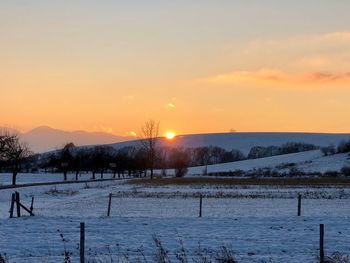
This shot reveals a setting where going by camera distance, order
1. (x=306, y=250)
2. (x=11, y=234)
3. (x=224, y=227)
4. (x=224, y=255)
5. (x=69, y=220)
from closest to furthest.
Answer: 1. (x=224, y=255)
2. (x=306, y=250)
3. (x=11, y=234)
4. (x=224, y=227)
5. (x=69, y=220)

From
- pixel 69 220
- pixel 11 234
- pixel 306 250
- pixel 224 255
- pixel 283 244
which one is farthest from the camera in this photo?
pixel 69 220

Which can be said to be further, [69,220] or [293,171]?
[293,171]

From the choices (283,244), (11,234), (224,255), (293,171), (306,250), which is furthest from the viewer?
(293,171)

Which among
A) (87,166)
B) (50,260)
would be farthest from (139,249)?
(87,166)

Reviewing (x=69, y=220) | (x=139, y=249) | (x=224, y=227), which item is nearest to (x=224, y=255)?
(x=139, y=249)

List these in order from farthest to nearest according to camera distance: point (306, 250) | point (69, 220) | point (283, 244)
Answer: point (69, 220)
point (283, 244)
point (306, 250)

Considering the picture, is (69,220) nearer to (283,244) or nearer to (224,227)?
(224,227)

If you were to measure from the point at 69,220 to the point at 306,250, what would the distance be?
11397 mm

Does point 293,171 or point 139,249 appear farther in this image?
point 293,171

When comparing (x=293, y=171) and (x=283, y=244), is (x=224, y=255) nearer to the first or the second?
(x=283, y=244)

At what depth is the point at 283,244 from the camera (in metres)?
17.1

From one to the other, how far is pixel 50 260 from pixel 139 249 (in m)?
2.80

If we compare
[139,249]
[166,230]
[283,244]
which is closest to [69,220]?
[166,230]

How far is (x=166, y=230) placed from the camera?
20.5m
